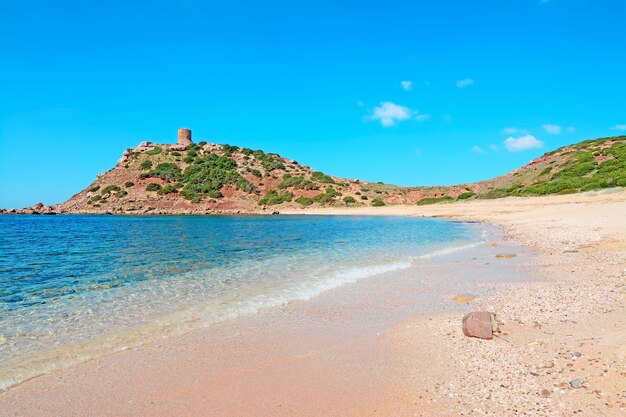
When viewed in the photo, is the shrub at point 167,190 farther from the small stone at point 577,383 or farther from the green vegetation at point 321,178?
the small stone at point 577,383

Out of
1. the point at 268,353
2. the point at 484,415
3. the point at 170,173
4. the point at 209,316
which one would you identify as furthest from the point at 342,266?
the point at 170,173

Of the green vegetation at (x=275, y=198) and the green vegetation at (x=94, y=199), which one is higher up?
the green vegetation at (x=94, y=199)

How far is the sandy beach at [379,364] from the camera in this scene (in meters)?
4.14

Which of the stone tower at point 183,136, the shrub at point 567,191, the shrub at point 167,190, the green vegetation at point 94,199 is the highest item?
the stone tower at point 183,136

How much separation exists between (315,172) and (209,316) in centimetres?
7982

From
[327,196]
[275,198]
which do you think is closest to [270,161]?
[275,198]

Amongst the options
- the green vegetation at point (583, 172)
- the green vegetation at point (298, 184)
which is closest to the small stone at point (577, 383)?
the green vegetation at point (583, 172)

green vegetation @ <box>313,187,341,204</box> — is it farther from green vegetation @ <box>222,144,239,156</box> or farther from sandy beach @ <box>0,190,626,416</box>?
sandy beach @ <box>0,190,626,416</box>

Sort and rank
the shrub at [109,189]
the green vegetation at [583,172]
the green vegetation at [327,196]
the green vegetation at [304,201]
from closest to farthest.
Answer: the green vegetation at [583,172]
the green vegetation at [304,201]
the green vegetation at [327,196]
the shrub at [109,189]

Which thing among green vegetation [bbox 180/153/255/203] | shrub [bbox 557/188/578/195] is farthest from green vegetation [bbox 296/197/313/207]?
shrub [bbox 557/188/578/195]

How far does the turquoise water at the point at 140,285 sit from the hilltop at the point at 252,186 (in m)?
46.2

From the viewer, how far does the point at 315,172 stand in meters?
87.0

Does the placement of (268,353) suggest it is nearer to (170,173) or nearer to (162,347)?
(162,347)

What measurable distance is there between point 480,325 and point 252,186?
7057cm
